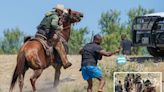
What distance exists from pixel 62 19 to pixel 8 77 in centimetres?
422

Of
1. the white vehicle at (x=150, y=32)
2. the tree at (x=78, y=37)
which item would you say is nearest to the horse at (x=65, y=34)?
the white vehicle at (x=150, y=32)

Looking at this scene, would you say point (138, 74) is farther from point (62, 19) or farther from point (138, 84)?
point (62, 19)

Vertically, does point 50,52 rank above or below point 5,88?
above

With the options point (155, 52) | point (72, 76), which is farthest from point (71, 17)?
point (155, 52)

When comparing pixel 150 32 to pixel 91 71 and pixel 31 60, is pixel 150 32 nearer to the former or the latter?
pixel 31 60

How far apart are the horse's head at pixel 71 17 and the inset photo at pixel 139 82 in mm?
4287

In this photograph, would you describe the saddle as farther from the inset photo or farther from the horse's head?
the inset photo

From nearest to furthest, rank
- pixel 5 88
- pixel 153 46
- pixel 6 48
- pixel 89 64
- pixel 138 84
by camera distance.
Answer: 1. pixel 138 84
2. pixel 89 64
3. pixel 5 88
4. pixel 153 46
5. pixel 6 48

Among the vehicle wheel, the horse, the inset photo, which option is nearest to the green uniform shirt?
the horse

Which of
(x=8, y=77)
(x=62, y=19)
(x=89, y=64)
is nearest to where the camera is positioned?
(x=89, y=64)

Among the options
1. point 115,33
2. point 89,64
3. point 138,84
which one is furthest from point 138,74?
point 115,33

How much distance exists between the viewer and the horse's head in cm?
1836

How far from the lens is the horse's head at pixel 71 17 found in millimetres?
18359

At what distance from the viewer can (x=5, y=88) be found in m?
19.4
